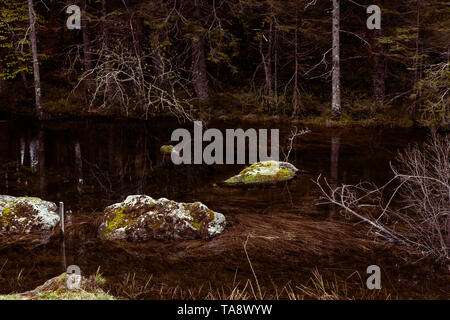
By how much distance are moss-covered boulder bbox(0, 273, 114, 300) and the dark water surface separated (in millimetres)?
330

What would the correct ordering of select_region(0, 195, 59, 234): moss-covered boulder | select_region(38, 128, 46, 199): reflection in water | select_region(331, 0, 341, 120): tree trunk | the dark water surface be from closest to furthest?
the dark water surface → select_region(0, 195, 59, 234): moss-covered boulder → select_region(38, 128, 46, 199): reflection in water → select_region(331, 0, 341, 120): tree trunk

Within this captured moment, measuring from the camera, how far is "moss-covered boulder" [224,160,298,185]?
925 centimetres

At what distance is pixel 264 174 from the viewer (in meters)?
9.46

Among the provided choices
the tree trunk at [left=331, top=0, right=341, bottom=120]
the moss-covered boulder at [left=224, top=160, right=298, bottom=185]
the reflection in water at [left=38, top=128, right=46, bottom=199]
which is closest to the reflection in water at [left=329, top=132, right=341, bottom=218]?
the moss-covered boulder at [left=224, top=160, right=298, bottom=185]

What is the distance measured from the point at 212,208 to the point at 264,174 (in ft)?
7.67

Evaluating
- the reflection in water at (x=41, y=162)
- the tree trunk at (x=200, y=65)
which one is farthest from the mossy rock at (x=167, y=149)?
the tree trunk at (x=200, y=65)

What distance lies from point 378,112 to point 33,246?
17.0m

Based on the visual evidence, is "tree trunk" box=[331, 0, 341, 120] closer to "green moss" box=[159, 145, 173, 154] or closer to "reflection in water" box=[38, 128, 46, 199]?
"green moss" box=[159, 145, 173, 154]

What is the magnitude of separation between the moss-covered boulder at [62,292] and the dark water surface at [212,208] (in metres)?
0.33

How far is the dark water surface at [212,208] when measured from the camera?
500 centimetres

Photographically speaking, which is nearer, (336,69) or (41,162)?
(41,162)

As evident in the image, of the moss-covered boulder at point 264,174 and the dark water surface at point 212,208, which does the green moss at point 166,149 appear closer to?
the dark water surface at point 212,208

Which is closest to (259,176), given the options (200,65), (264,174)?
(264,174)

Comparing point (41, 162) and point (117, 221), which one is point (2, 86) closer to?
point (41, 162)
